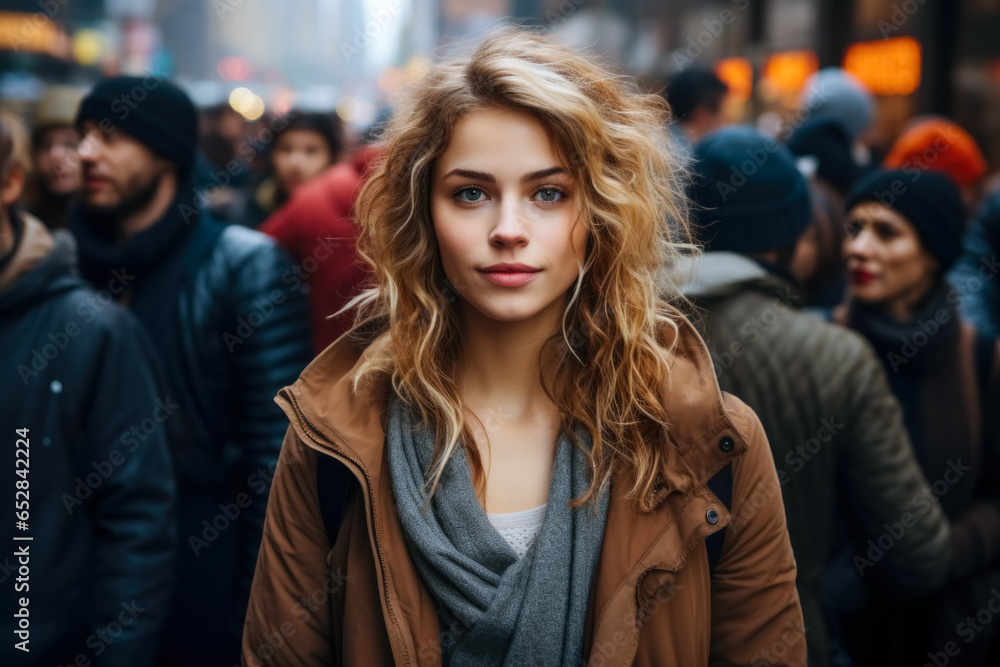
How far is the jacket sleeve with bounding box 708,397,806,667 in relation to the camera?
185 cm

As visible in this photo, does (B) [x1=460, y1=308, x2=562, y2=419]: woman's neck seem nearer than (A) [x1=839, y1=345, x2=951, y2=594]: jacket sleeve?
Yes

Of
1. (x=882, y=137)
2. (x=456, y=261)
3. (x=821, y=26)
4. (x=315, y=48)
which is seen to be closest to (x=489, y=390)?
(x=456, y=261)

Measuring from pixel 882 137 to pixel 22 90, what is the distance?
42.3 feet

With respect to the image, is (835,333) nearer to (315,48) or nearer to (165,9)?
(165,9)

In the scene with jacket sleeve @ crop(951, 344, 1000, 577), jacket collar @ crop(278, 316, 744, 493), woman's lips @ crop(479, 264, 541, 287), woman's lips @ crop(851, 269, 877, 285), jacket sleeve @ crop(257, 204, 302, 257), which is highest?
woman's lips @ crop(479, 264, 541, 287)

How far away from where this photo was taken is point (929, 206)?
350 cm

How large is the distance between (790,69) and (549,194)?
12.6m

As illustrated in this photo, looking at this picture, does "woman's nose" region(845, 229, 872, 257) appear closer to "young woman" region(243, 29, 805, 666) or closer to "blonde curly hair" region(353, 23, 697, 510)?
"blonde curly hair" region(353, 23, 697, 510)

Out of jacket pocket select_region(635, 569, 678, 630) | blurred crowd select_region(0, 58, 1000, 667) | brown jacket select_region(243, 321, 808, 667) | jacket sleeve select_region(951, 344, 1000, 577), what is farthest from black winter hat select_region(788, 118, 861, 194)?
jacket pocket select_region(635, 569, 678, 630)

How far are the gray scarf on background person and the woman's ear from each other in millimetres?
1893

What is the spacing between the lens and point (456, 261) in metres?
1.86

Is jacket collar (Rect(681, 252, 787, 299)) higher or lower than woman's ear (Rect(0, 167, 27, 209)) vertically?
lower

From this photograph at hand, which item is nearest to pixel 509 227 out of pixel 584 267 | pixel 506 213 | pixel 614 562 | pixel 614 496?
pixel 506 213

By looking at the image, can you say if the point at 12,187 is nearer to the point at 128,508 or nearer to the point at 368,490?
the point at 128,508
